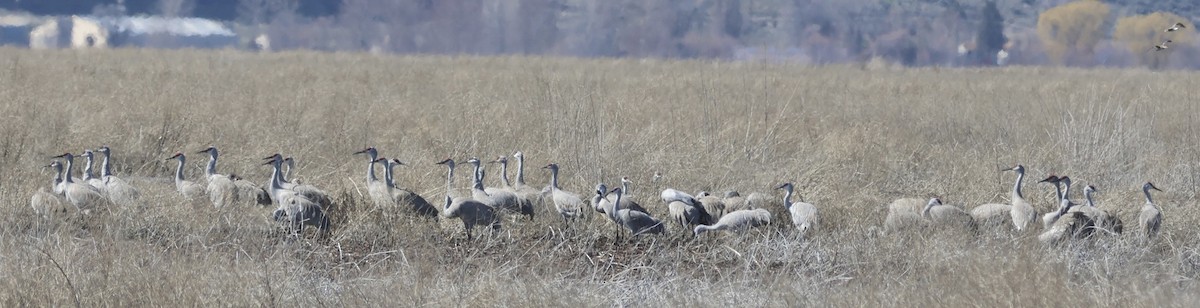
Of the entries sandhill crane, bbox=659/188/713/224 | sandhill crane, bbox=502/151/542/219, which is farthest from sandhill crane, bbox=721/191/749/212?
sandhill crane, bbox=502/151/542/219

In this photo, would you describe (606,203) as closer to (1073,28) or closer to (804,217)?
(804,217)

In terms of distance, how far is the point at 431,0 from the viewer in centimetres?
4128

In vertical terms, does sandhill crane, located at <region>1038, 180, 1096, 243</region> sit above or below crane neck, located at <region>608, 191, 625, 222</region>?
below

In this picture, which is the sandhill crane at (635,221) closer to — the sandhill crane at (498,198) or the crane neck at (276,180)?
the sandhill crane at (498,198)

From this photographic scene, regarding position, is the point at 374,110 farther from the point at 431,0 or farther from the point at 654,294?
the point at 431,0

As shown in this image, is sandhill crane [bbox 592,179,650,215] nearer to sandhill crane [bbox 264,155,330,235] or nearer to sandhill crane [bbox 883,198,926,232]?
sandhill crane [bbox 883,198,926,232]

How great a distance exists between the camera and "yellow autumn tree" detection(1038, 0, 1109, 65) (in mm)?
43250

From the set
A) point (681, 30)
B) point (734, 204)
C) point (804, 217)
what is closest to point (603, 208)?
point (734, 204)

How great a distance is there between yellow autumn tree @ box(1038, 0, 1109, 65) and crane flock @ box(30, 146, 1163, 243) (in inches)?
1397

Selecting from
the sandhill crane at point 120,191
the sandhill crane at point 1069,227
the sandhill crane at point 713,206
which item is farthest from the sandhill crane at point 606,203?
the sandhill crane at point 120,191

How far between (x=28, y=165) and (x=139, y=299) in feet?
15.5

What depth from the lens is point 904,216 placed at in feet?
25.3

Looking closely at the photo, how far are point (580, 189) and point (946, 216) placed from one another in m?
2.61

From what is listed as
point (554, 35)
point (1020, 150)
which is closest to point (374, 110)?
point (1020, 150)
